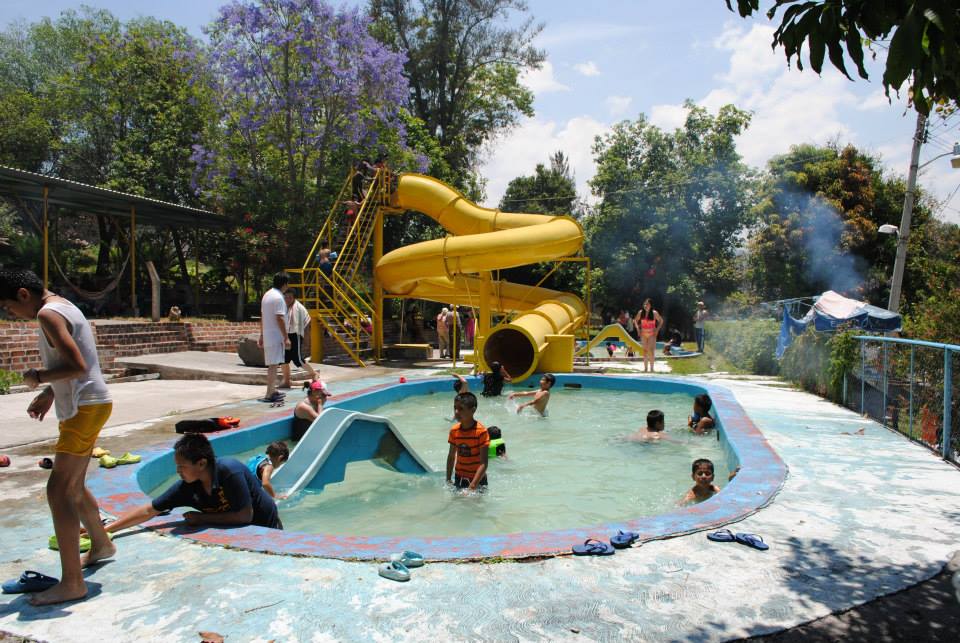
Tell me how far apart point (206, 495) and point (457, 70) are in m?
27.7

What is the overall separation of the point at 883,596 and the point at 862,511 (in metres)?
1.47

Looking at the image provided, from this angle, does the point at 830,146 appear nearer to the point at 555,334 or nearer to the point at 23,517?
the point at 555,334

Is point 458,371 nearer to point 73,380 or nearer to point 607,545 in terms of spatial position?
point 607,545

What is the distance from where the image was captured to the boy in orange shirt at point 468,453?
578 centimetres

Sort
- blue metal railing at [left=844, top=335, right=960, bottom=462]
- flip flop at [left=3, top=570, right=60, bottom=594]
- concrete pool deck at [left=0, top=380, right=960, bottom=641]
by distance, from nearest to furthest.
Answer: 1. concrete pool deck at [left=0, top=380, right=960, bottom=641]
2. flip flop at [left=3, top=570, right=60, bottom=594]
3. blue metal railing at [left=844, top=335, right=960, bottom=462]

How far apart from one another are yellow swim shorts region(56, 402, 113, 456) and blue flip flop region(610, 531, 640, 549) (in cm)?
256

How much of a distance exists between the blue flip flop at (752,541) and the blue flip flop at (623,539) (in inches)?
22.1

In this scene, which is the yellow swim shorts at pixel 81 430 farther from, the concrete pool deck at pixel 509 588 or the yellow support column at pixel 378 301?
the yellow support column at pixel 378 301

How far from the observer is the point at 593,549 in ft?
11.1

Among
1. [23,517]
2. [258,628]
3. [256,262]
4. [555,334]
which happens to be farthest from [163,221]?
[258,628]

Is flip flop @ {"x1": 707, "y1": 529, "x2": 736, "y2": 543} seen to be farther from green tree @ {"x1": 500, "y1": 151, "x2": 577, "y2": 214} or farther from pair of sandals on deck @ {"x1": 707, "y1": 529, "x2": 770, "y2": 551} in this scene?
green tree @ {"x1": 500, "y1": 151, "x2": 577, "y2": 214}

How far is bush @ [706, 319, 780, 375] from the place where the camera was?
1520 cm

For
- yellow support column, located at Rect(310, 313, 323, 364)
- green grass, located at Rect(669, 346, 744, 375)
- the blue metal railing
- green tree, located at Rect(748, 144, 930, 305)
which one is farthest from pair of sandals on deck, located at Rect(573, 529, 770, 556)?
green tree, located at Rect(748, 144, 930, 305)

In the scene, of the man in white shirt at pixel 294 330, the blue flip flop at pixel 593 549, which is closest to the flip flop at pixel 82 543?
the blue flip flop at pixel 593 549
